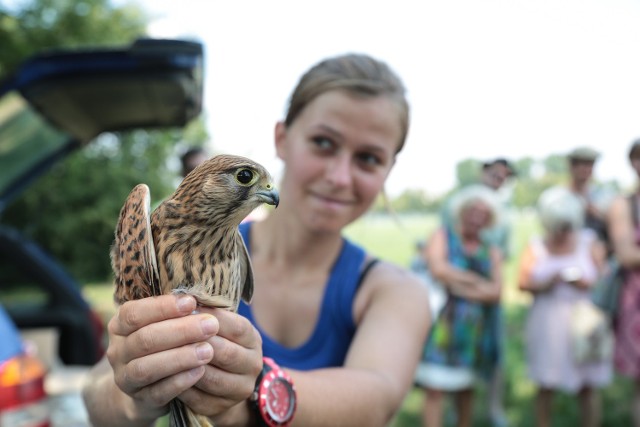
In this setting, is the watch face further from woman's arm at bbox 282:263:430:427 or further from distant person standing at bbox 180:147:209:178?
distant person standing at bbox 180:147:209:178

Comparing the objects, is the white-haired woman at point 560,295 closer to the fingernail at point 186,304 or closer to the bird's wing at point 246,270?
the bird's wing at point 246,270

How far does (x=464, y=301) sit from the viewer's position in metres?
4.34

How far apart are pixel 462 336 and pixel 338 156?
331cm

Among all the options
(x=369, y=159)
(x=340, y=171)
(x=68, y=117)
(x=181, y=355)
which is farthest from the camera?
(x=68, y=117)

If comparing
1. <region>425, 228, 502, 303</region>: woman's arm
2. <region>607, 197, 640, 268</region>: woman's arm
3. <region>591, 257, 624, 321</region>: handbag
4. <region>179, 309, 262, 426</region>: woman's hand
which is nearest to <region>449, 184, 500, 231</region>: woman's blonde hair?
<region>425, 228, 502, 303</region>: woman's arm

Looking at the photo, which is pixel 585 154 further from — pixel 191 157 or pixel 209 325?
pixel 209 325

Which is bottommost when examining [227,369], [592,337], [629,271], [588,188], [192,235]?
[592,337]

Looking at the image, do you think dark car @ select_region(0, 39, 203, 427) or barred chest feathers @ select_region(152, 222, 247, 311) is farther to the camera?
dark car @ select_region(0, 39, 203, 427)

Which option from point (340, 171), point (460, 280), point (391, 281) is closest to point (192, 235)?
point (340, 171)

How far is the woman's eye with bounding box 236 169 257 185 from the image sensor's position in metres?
0.89

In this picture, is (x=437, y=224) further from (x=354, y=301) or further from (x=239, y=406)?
(x=239, y=406)

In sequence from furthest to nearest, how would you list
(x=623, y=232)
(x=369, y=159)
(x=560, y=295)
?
(x=560, y=295), (x=623, y=232), (x=369, y=159)

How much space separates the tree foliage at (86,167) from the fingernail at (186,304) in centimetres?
32

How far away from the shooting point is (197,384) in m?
0.94
